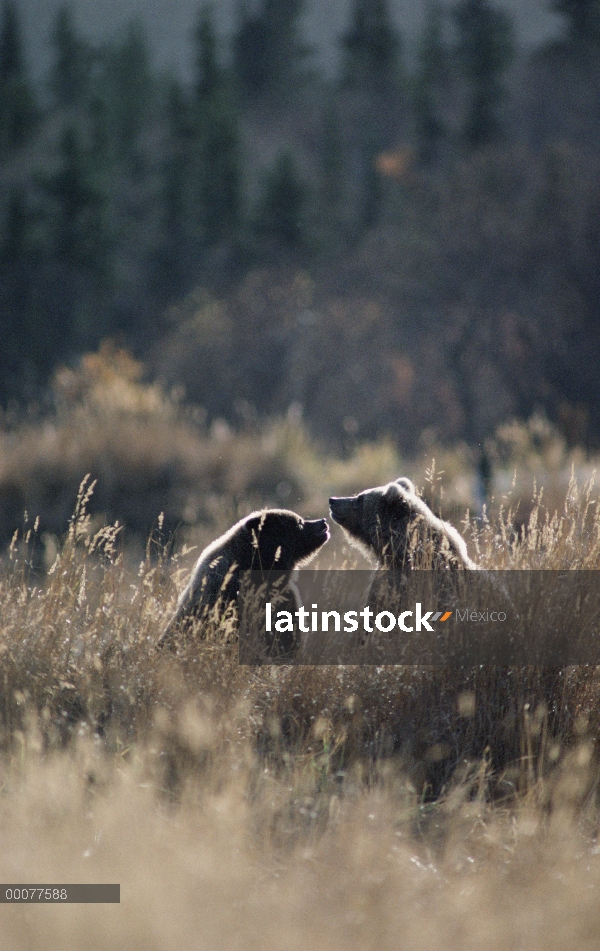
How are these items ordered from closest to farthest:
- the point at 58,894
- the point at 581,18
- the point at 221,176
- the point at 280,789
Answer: the point at 58,894 < the point at 280,789 < the point at 221,176 < the point at 581,18

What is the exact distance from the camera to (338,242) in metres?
38.0

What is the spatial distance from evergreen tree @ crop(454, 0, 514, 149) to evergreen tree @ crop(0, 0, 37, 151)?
18489mm

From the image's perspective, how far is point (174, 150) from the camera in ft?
129

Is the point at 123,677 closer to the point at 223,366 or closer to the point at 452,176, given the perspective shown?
the point at 223,366

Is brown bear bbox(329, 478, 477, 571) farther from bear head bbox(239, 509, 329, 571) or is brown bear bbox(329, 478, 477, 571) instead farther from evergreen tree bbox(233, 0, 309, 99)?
evergreen tree bbox(233, 0, 309, 99)

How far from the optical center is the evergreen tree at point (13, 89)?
135ft

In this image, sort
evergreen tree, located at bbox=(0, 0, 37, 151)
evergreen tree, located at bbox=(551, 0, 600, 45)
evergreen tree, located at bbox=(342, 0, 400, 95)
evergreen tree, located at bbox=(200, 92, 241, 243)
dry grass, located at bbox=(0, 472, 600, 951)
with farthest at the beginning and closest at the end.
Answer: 1. evergreen tree, located at bbox=(342, 0, 400, 95)
2. evergreen tree, located at bbox=(551, 0, 600, 45)
3. evergreen tree, located at bbox=(0, 0, 37, 151)
4. evergreen tree, located at bbox=(200, 92, 241, 243)
5. dry grass, located at bbox=(0, 472, 600, 951)

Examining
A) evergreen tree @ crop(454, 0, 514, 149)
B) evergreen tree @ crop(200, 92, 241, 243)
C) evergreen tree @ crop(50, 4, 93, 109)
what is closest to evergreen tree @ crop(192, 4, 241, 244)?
evergreen tree @ crop(200, 92, 241, 243)

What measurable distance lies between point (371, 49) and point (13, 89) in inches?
648

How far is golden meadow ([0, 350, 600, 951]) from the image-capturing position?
2938mm

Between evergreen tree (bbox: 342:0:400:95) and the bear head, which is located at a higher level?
evergreen tree (bbox: 342:0:400:95)

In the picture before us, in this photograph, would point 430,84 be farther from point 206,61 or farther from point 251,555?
point 251,555

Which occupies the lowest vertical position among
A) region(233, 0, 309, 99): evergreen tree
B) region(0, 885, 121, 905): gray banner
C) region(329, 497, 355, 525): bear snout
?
region(0, 885, 121, 905): gray banner

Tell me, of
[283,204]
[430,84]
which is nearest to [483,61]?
[430,84]
